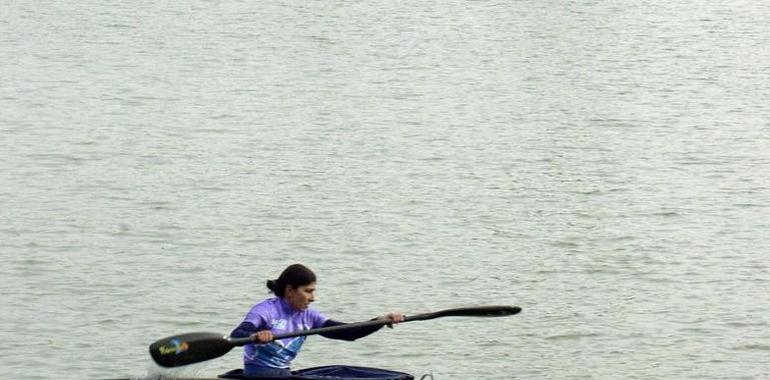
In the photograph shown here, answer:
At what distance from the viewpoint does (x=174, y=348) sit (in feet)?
48.5

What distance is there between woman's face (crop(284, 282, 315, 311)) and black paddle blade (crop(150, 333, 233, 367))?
79 cm

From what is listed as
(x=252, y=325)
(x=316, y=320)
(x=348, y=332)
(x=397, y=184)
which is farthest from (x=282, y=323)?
(x=397, y=184)

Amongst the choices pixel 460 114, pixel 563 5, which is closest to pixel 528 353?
pixel 460 114

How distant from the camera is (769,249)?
86.7 feet

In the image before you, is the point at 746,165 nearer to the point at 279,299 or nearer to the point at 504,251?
the point at 504,251

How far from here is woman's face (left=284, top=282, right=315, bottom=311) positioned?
14.2 metres

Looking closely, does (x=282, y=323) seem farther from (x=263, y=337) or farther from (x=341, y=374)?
(x=341, y=374)

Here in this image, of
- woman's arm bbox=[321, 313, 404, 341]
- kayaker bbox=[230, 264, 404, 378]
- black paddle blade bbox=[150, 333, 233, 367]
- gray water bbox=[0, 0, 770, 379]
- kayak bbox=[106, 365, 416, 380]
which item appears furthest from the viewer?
gray water bbox=[0, 0, 770, 379]

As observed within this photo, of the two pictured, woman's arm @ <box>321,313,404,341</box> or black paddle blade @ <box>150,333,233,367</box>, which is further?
black paddle blade @ <box>150,333,233,367</box>

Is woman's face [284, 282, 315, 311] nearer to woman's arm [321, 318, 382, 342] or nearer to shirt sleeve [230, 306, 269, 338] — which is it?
shirt sleeve [230, 306, 269, 338]

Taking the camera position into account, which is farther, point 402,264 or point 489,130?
point 489,130

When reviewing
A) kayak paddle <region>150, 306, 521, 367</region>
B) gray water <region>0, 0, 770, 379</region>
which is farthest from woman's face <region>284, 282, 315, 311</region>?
gray water <region>0, 0, 770, 379</region>

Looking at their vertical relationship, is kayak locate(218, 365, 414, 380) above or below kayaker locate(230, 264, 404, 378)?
below

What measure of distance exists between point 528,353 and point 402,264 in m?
4.23
